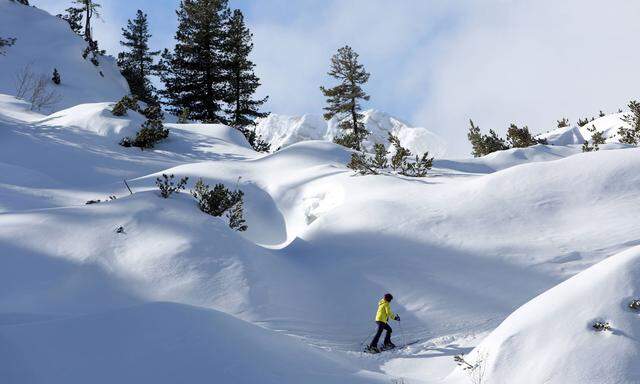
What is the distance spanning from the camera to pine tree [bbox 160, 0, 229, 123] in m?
32.1

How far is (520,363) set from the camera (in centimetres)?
578

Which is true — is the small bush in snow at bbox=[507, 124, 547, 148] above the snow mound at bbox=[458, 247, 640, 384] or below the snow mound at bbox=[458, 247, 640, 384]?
above

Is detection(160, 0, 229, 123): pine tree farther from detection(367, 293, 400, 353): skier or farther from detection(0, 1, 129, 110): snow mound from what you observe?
detection(367, 293, 400, 353): skier

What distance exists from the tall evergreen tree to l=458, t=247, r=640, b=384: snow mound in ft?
93.7

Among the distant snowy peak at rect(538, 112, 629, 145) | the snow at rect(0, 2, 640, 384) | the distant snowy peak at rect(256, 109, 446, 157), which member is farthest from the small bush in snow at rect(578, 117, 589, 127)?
the distant snowy peak at rect(256, 109, 446, 157)

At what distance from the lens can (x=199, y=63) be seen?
32.3m

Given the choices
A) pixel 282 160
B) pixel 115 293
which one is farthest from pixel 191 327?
pixel 282 160

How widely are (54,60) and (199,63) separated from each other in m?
9.09

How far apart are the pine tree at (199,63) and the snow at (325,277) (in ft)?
57.5

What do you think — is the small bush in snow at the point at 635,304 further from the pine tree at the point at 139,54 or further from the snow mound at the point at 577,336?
the pine tree at the point at 139,54

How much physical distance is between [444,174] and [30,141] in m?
14.9

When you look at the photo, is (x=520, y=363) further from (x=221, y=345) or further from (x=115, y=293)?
(x=115, y=293)

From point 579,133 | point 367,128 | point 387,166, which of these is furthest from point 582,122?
point 367,128

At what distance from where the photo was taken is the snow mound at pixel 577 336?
17.4 feet
